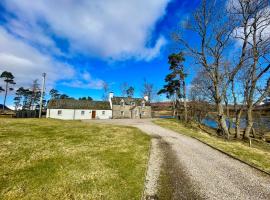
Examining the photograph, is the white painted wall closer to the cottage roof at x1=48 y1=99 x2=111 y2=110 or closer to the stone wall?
the cottage roof at x1=48 y1=99 x2=111 y2=110

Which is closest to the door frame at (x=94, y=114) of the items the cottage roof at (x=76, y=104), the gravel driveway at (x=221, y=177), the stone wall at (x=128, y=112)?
the cottage roof at (x=76, y=104)

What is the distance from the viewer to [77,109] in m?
36.9

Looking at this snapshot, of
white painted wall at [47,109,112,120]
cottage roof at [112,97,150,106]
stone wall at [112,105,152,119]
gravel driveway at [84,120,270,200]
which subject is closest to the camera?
gravel driveway at [84,120,270,200]

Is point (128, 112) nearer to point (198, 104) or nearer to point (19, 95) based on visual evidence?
point (198, 104)

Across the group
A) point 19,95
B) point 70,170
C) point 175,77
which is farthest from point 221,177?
point 19,95

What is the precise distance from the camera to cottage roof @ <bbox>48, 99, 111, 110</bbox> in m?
35.7

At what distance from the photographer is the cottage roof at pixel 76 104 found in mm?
35688

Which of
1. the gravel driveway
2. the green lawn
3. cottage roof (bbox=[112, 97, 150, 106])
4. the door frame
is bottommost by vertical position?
the gravel driveway

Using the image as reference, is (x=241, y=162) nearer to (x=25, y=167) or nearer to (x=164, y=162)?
(x=164, y=162)

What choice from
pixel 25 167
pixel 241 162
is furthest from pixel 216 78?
pixel 25 167

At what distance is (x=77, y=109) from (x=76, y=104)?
1609 millimetres

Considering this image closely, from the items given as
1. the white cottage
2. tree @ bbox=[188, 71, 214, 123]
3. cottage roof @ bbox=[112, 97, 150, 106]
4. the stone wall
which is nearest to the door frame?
the white cottage

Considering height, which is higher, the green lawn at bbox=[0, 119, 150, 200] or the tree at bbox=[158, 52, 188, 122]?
the tree at bbox=[158, 52, 188, 122]

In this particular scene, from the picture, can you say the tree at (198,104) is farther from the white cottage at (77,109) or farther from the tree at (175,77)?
the white cottage at (77,109)
